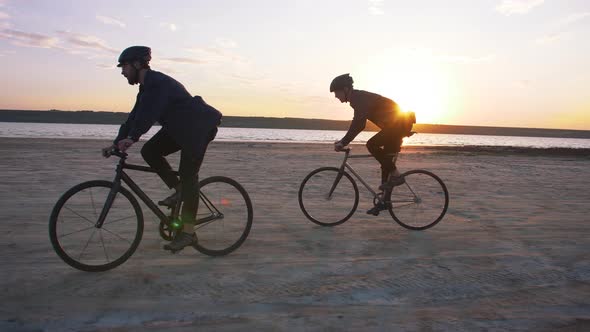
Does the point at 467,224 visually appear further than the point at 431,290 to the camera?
Yes

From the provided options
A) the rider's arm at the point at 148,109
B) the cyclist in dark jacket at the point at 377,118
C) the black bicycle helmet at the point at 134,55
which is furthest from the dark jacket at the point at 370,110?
the black bicycle helmet at the point at 134,55

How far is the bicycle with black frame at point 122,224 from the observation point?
3.87m

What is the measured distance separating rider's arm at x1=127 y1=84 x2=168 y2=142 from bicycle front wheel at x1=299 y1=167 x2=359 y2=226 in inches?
105

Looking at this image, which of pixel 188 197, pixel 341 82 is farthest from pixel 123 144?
pixel 341 82

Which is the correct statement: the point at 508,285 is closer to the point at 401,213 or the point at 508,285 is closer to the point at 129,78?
the point at 401,213

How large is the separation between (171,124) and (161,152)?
0.33 metres

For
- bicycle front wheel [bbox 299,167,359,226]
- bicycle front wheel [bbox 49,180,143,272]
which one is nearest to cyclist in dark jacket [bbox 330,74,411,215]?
bicycle front wheel [bbox 299,167,359,226]

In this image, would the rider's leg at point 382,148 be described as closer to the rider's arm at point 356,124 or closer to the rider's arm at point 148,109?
the rider's arm at point 356,124

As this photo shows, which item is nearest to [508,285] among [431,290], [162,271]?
[431,290]

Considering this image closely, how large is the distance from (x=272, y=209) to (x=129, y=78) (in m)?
3.65

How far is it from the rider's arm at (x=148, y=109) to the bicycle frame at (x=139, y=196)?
0.89 ft

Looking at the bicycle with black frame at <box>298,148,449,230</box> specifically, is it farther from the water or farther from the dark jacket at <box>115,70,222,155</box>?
the water

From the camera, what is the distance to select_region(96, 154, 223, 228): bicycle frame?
13.0ft

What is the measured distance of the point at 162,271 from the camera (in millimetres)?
3941
